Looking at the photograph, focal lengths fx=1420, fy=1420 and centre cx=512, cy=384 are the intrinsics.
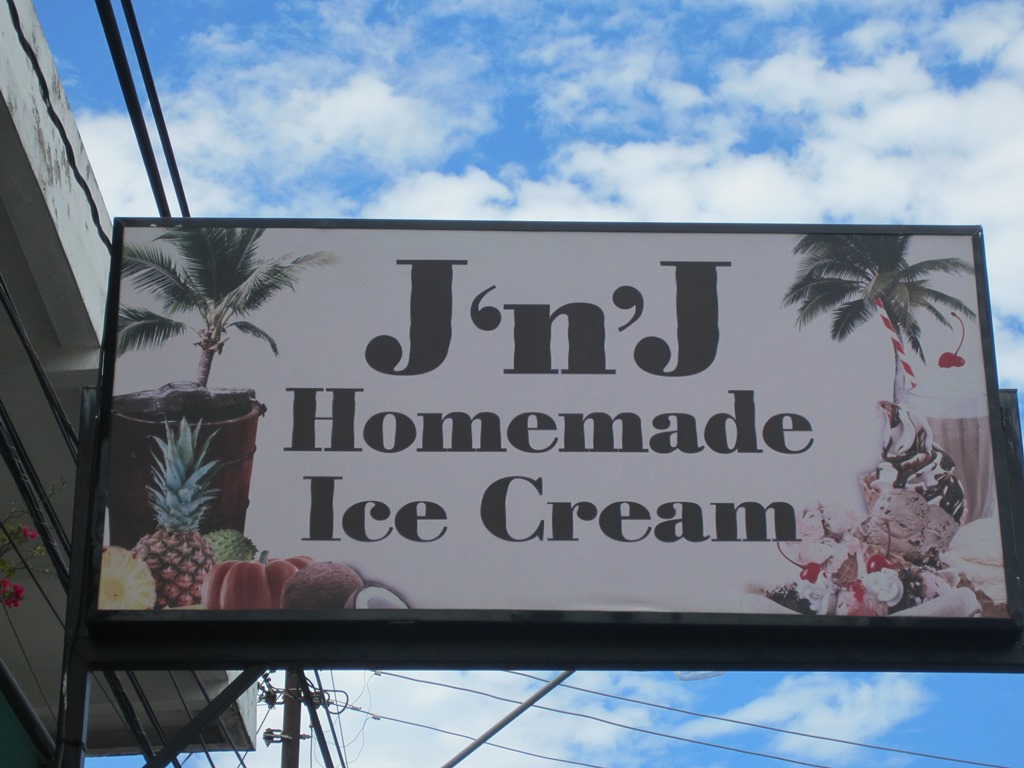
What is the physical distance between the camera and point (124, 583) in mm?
6203

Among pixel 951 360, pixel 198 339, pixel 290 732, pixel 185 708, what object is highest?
pixel 198 339

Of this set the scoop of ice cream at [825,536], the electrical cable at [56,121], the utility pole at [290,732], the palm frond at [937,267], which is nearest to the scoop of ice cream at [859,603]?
the scoop of ice cream at [825,536]

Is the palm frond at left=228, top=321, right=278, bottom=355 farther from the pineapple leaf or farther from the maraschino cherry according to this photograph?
the maraschino cherry

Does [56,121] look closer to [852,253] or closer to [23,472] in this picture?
[23,472]

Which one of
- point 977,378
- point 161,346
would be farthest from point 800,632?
point 161,346

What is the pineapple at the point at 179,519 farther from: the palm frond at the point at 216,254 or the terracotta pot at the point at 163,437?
the palm frond at the point at 216,254

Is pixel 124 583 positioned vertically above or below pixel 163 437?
below

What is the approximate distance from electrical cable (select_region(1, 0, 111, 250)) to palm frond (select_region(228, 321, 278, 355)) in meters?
2.14

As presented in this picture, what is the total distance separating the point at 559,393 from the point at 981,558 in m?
2.04

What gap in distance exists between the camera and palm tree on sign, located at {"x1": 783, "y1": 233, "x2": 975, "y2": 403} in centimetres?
683

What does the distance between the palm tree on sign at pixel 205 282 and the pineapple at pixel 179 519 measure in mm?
342

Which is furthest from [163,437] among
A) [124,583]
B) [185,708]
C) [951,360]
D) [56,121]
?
[185,708]

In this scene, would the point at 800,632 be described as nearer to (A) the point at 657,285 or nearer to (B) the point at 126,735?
(A) the point at 657,285

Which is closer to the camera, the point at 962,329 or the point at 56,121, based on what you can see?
the point at 962,329
